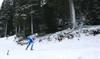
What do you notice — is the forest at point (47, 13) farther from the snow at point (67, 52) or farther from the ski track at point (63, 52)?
the ski track at point (63, 52)

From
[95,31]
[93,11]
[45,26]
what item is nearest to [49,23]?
[45,26]

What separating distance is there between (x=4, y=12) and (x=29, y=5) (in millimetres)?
23463

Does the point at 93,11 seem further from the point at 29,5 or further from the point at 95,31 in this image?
the point at 29,5

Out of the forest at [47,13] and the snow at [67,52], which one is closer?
the snow at [67,52]

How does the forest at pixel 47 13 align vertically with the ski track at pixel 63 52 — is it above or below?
above

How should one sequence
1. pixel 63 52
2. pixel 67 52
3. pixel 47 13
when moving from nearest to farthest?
pixel 67 52
pixel 63 52
pixel 47 13

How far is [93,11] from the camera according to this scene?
1648 centimetres

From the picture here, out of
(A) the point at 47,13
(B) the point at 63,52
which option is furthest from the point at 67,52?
(A) the point at 47,13

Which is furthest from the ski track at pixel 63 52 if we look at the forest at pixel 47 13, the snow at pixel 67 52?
the forest at pixel 47 13

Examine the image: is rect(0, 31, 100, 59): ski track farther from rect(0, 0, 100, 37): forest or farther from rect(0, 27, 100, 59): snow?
rect(0, 0, 100, 37): forest

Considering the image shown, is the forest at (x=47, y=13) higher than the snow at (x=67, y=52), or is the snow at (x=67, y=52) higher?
the forest at (x=47, y=13)

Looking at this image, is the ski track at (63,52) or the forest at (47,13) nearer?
the ski track at (63,52)

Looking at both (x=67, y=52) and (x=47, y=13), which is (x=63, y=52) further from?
(x=47, y=13)

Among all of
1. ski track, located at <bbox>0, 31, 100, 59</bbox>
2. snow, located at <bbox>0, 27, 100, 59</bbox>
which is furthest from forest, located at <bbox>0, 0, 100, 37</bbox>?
ski track, located at <bbox>0, 31, 100, 59</bbox>
